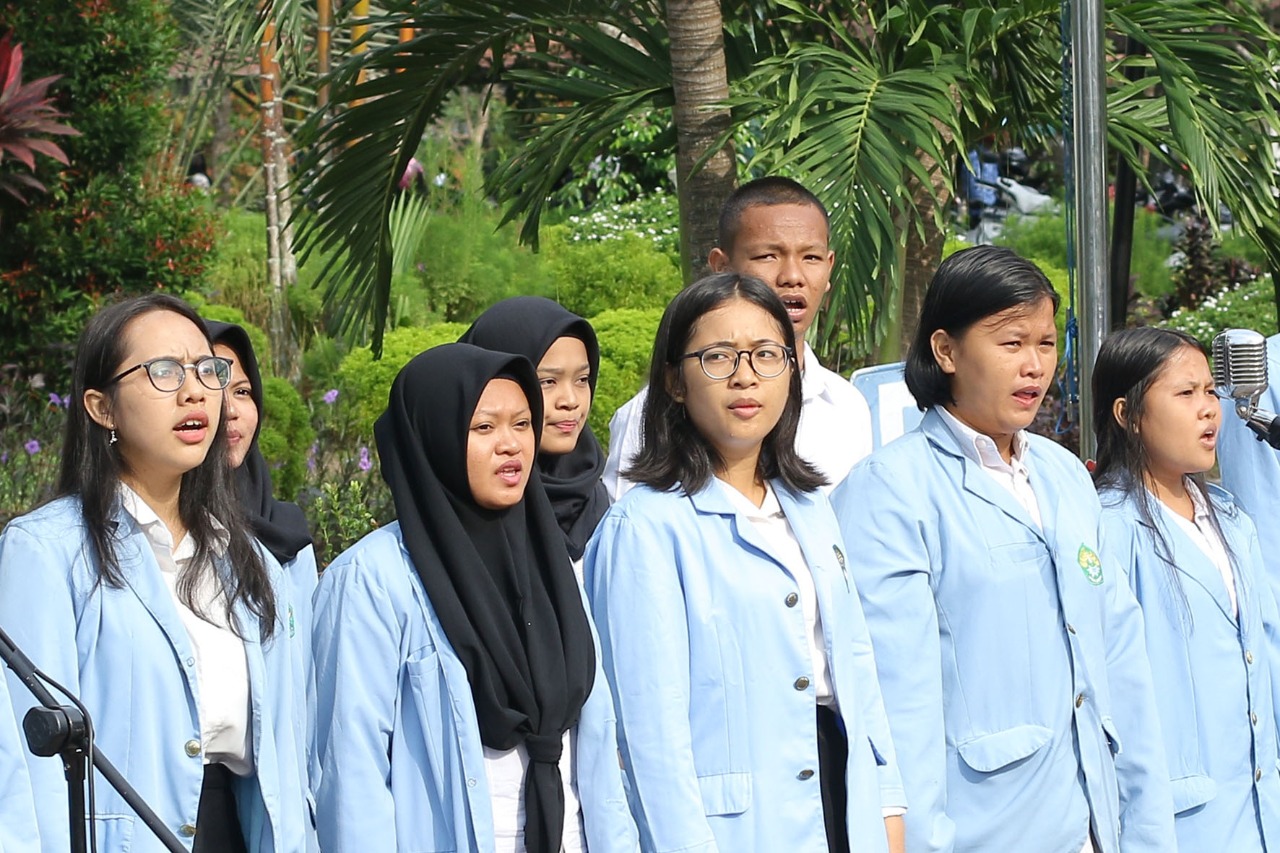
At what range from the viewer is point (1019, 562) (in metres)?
3.31

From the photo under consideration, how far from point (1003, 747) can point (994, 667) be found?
15cm

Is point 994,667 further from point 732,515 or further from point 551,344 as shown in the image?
point 551,344

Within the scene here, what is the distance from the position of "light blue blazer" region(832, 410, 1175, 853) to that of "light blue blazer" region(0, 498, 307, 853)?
118 cm

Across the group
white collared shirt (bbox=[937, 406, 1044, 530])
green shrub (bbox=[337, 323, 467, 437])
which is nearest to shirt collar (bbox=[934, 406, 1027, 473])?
white collared shirt (bbox=[937, 406, 1044, 530])

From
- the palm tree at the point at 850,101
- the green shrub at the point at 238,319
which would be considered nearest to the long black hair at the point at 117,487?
the palm tree at the point at 850,101

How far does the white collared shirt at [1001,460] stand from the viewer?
11.2 feet

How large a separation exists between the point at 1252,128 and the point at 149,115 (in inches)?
218

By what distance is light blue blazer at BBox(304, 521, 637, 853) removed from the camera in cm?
291

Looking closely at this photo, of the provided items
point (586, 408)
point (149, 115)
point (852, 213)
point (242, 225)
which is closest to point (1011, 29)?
point (852, 213)

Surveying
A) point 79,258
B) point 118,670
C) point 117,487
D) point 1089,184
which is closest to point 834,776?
point 118,670

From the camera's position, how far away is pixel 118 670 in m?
2.87

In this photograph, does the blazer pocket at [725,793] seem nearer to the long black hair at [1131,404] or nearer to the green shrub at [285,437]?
the long black hair at [1131,404]

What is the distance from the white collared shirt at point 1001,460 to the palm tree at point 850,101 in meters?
1.65

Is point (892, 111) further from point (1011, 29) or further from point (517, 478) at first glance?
point (517, 478)
